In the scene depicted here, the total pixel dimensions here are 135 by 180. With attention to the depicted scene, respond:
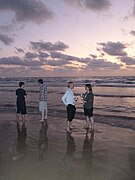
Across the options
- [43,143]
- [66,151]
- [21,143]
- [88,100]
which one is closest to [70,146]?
[66,151]

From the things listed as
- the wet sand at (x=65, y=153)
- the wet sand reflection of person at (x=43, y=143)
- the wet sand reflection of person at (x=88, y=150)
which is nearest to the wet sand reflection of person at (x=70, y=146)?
the wet sand at (x=65, y=153)

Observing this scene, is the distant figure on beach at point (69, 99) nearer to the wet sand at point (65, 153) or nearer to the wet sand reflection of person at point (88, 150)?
the wet sand at point (65, 153)

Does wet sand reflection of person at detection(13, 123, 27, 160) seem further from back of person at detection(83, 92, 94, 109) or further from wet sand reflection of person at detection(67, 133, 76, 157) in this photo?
back of person at detection(83, 92, 94, 109)

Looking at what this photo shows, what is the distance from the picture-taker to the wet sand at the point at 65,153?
613 centimetres

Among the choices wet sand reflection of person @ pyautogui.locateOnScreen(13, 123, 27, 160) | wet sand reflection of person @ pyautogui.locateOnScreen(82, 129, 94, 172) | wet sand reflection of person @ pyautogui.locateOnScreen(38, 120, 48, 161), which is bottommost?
wet sand reflection of person @ pyautogui.locateOnScreen(13, 123, 27, 160)

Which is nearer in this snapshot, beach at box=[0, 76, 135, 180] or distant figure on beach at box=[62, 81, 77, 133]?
beach at box=[0, 76, 135, 180]

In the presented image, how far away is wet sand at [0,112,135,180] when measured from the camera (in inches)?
Result: 241

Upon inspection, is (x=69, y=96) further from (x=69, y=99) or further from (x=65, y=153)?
(x=65, y=153)

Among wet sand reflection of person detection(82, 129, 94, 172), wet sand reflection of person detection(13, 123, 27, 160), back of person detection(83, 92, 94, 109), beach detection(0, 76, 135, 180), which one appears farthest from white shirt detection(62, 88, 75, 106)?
wet sand reflection of person detection(13, 123, 27, 160)

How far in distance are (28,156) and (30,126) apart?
460cm

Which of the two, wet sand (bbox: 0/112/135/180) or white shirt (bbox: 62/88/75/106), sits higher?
white shirt (bbox: 62/88/75/106)

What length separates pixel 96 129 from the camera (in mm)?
11273

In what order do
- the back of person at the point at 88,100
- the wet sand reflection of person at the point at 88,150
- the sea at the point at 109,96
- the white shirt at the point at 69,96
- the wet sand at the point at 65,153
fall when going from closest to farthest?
1. the wet sand at the point at 65,153
2. the wet sand reflection of person at the point at 88,150
3. the white shirt at the point at 69,96
4. the back of person at the point at 88,100
5. the sea at the point at 109,96

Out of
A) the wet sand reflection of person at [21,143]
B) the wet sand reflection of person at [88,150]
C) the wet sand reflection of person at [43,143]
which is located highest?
the wet sand reflection of person at [88,150]
